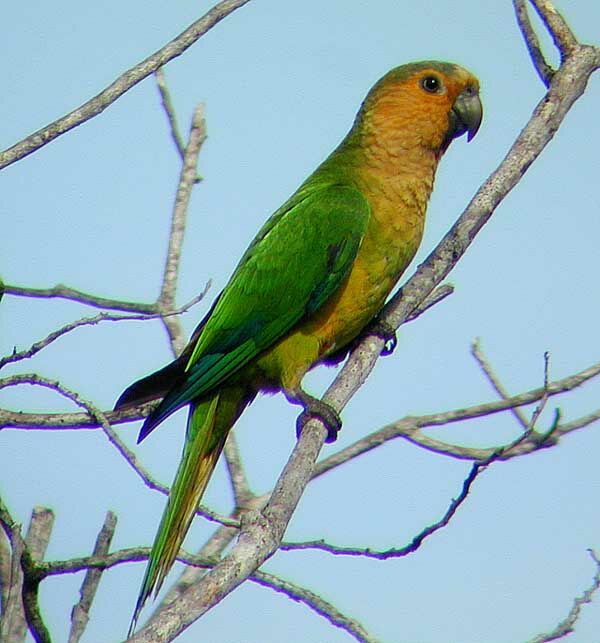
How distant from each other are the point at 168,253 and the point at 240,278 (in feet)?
1.10

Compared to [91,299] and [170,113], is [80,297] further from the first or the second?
[170,113]

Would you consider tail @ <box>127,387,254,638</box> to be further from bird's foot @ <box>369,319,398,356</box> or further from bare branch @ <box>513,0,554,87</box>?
bare branch @ <box>513,0,554,87</box>

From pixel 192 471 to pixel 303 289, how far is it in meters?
0.88

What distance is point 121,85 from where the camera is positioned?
129 inches

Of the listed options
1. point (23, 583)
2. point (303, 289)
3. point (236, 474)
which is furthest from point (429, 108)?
point (23, 583)

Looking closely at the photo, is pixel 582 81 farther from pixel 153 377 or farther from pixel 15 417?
pixel 15 417

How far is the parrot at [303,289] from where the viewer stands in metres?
4.28

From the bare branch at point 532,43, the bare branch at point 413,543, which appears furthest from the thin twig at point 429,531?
the bare branch at point 532,43

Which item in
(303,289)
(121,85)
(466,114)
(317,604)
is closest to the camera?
(121,85)

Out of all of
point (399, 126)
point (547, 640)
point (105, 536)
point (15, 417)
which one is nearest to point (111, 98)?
point (15, 417)

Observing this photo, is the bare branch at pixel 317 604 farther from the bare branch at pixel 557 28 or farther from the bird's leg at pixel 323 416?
the bare branch at pixel 557 28

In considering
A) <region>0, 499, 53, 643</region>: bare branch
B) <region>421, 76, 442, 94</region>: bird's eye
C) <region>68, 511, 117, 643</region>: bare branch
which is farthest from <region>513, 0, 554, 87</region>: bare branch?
A: <region>0, 499, 53, 643</region>: bare branch

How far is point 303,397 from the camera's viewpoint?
4.25 metres

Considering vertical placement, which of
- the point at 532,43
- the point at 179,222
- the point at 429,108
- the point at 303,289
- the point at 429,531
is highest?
the point at 429,108
